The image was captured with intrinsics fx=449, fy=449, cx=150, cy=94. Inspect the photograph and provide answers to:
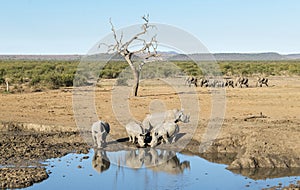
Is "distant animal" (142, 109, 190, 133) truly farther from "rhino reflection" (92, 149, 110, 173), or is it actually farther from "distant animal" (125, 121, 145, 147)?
"rhino reflection" (92, 149, 110, 173)

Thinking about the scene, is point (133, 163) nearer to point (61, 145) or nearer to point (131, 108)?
point (61, 145)

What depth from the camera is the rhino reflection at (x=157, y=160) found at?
12.1m

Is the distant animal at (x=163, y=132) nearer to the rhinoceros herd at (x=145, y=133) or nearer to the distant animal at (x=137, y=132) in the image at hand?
the rhinoceros herd at (x=145, y=133)

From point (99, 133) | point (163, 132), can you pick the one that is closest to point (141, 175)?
point (163, 132)

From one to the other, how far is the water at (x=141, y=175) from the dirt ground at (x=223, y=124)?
72cm

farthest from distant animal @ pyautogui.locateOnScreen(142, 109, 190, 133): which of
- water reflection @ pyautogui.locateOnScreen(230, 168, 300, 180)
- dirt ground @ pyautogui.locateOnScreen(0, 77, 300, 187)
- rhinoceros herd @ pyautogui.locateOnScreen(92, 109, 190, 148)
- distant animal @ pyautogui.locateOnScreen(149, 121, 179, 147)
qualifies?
water reflection @ pyautogui.locateOnScreen(230, 168, 300, 180)

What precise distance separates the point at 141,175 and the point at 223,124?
6.91 metres

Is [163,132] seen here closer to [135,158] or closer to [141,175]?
[135,158]

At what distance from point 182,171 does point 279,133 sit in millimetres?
4815

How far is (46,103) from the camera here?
2497 cm

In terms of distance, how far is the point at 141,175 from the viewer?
1133 centimetres

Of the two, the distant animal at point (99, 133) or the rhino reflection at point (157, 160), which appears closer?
the rhino reflection at point (157, 160)

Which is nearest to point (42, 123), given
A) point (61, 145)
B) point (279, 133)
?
point (61, 145)

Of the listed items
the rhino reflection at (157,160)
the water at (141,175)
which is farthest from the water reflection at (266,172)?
the rhino reflection at (157,160)
